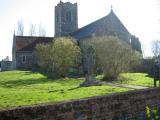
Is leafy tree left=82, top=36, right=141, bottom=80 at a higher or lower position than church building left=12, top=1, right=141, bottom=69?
lower

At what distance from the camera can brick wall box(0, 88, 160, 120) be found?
6.96 meters

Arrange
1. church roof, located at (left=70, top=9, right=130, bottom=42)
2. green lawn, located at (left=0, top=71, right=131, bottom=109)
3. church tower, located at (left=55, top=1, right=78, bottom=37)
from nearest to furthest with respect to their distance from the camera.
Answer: green lawn, located at (left=0, top=71, right=131, bottom=109) < church roof, located at (left=70, top=9, right=130, bottom=42) < church tower, located at (left=55, top=1, right=78, bottom=37)

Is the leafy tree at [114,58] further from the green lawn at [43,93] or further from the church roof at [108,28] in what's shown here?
the church roof at [108,28]

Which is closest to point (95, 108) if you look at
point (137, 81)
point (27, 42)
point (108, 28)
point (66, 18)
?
point (137, 81)

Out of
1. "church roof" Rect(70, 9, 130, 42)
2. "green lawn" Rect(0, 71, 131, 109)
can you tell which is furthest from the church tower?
"green lawn" Rect(0, 71, 131, 109)

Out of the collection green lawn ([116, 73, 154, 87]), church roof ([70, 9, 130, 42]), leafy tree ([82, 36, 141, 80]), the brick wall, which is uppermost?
church roof ([70, 9, 130, 42])

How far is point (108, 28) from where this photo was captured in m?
52.7

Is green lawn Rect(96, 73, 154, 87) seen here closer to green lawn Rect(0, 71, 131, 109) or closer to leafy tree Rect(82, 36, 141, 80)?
leafy tree Rect(82, 36, 141, 80)

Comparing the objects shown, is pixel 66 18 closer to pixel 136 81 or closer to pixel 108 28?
pixel 108 28

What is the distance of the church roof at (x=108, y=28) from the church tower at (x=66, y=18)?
1221 cm

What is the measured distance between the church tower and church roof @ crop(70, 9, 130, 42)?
1221cm

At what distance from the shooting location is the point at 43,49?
4312 centimetres

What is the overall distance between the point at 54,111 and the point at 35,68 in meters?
49.5

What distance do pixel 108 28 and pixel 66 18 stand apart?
16759 mm
